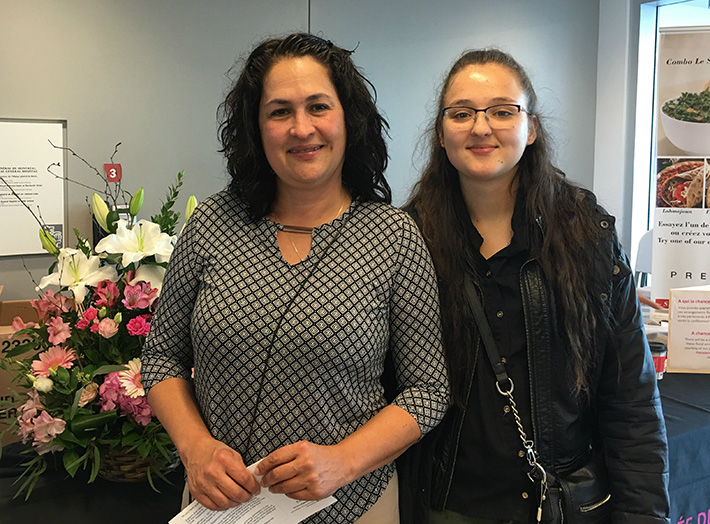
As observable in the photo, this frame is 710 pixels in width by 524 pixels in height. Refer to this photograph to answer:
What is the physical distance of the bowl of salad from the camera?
10.9 ft

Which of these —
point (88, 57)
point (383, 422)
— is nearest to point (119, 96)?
point (88, 57)

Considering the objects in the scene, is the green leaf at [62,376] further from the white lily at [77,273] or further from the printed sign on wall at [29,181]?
the printed sign on wall at [29,181]

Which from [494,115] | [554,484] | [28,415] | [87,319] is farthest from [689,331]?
[28,415]

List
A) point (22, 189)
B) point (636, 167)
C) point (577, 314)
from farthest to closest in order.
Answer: point (636, 167), point (22, 189), point (577, 314)

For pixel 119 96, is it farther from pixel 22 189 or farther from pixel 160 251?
pixel 160 251

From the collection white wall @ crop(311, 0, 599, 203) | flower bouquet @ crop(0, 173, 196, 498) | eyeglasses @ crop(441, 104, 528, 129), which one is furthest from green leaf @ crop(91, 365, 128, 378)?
white wall @ crop(311, 0, 599, 203)

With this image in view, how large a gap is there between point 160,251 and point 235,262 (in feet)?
0.96

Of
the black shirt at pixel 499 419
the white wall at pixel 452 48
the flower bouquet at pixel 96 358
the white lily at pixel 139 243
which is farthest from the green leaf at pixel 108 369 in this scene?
the white wall at pixel 452 48

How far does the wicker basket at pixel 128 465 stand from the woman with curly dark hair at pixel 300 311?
214mm

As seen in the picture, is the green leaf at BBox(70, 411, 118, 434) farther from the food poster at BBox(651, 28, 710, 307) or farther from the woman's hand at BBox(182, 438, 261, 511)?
the food poster at BBox(651, 28, 710, 307)

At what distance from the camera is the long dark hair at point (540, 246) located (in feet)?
4.12

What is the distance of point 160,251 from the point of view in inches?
55.9

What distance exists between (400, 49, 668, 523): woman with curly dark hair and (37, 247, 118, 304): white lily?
70cm

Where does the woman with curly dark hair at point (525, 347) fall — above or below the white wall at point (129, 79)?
below
